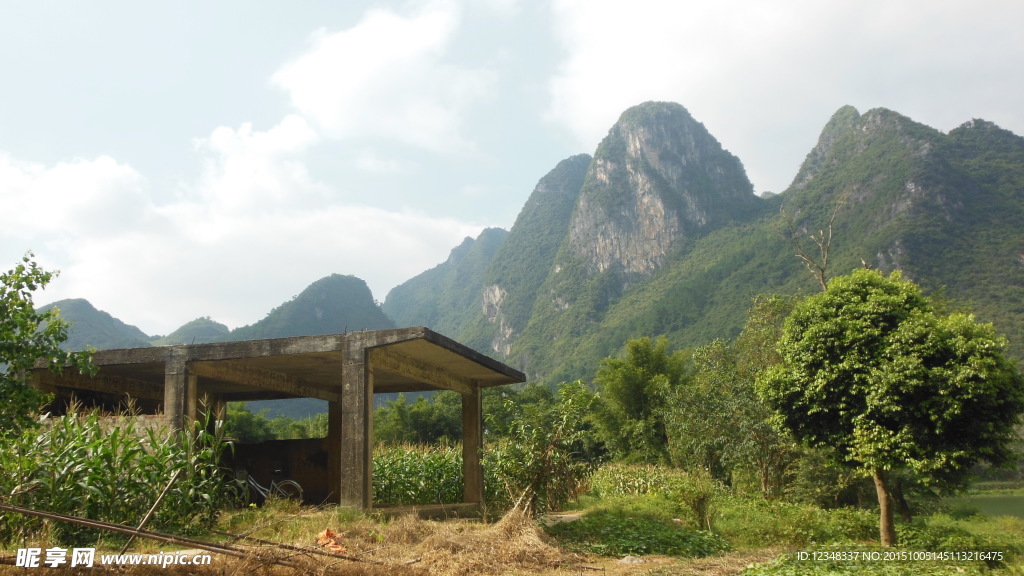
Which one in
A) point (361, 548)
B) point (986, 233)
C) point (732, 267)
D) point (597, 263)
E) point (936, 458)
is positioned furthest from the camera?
point (597, 263)

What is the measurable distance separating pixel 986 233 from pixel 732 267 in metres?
23.2

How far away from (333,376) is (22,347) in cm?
549

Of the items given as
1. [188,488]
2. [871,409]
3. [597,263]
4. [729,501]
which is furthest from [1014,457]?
[597,263]

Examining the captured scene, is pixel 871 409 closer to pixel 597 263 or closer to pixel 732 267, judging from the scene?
pixel 732 267

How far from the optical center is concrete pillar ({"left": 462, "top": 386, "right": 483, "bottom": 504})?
12.2 m

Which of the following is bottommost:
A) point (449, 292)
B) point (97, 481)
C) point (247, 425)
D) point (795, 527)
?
point (795, 527)

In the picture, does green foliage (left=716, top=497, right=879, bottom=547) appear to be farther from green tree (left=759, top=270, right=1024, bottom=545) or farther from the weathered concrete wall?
the weathered concrete wall

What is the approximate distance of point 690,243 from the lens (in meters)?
82.8

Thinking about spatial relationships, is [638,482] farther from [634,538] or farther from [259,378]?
[259,378]

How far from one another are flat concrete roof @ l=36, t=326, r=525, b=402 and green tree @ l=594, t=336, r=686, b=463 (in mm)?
15594

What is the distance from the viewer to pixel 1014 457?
8125 millimetres

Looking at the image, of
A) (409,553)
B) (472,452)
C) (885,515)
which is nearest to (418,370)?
(472,452)

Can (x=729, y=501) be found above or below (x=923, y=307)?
below

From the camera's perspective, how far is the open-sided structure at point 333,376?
8898 mm
